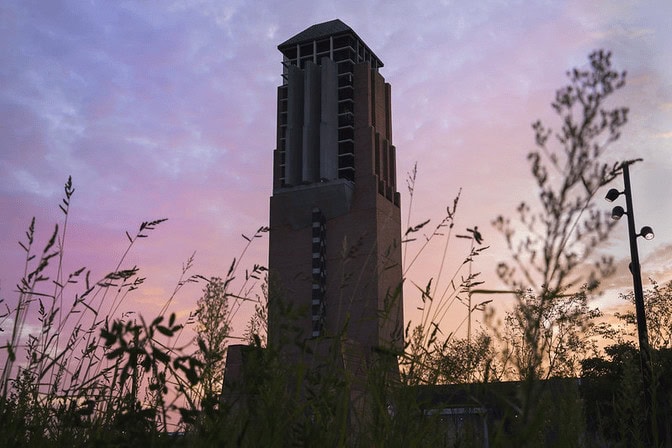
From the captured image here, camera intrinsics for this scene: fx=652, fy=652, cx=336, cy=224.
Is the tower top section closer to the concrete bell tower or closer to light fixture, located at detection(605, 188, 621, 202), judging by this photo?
the concrete bell tower

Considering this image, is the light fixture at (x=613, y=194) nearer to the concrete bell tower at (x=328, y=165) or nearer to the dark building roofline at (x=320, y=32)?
the concrete bell tower at (x=328, y=165)

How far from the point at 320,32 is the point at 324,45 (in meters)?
1.48

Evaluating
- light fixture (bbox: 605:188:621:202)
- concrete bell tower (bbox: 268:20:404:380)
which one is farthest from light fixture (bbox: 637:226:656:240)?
concrete bell tower (bbox: 268:20:404:380)

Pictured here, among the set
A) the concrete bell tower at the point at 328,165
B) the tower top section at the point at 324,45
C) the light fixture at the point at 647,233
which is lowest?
the light fixture at the point at 647,233

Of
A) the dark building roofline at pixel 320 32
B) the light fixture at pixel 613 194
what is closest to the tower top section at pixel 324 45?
the dark building roofline at pixel 320 32

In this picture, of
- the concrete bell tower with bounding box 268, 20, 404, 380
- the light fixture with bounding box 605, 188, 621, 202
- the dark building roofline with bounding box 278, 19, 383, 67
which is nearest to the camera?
the light fixture with bounding box 605, 188, 621, 202

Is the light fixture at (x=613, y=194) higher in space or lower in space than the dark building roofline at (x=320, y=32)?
lower

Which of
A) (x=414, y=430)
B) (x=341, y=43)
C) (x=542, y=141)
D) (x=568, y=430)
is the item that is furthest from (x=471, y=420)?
(x=341, y=43)

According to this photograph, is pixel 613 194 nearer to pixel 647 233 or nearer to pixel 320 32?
pixel 647 233

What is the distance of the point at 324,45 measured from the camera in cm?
7181

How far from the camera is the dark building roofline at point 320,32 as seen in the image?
70.4 m

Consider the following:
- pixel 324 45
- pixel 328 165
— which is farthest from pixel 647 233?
pixel 324 45

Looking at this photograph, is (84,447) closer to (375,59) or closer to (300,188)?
(300,188)

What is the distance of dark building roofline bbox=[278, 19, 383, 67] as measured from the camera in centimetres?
7038
